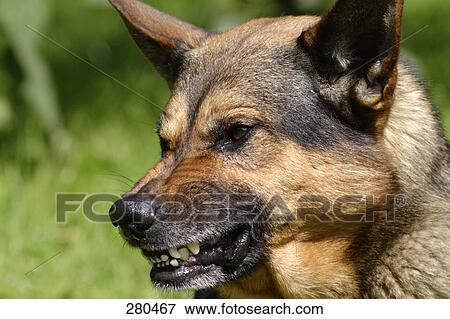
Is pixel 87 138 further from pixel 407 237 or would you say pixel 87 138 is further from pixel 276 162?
pixel 407 237

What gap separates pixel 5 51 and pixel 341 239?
15.4 feet

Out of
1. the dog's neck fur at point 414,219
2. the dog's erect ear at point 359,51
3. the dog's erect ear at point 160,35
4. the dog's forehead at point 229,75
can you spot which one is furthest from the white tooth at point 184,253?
the dog's erect ear at point 160,35

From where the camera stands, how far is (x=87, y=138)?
30.1 ft

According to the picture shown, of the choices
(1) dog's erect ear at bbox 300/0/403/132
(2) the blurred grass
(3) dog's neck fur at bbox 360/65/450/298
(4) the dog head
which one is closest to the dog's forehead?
(4) the dog head

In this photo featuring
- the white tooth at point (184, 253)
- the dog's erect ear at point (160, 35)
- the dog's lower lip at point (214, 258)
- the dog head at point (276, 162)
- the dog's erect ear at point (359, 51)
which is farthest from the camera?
the dog's erect ear at point (160, 35)

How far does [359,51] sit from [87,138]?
4745 millimetres

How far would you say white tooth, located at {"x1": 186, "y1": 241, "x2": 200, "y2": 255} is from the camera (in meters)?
4.95

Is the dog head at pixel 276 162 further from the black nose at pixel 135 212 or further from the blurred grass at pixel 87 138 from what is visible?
the blurred grass at pixel 87 138

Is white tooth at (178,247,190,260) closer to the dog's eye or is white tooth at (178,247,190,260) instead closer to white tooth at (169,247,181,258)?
white tooth at (169,247,181,258)

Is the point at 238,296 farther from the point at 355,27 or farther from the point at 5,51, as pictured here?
the point at 5,51

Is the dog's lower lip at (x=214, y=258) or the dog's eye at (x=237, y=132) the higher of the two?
the dog's eye at (x=237, y=132)

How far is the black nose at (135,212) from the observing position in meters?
4.73
